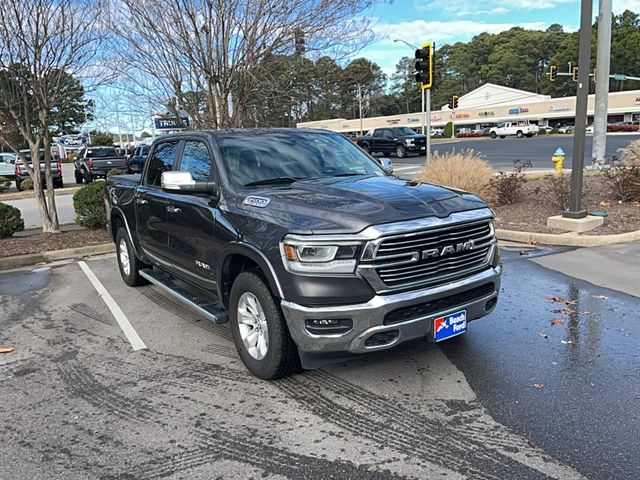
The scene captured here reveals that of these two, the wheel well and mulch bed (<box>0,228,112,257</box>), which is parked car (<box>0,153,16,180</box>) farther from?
the wheel well

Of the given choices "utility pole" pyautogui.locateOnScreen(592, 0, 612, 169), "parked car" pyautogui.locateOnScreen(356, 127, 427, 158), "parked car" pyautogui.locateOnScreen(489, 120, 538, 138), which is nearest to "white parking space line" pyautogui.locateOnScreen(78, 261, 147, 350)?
"utility pole" pyautogui.locateOnScreen(592, 0, 612, 169)

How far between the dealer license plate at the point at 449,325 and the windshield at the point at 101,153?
2648cm

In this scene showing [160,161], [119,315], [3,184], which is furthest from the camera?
[3,184]

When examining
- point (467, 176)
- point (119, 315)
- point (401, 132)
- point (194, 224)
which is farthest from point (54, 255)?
point (401, 132)

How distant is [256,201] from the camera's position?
4.17m

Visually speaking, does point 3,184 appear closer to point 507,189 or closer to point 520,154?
point 507,189

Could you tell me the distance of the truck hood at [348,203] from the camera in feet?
11.9

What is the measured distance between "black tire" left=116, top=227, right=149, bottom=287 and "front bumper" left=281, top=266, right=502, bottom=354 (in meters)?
3.72

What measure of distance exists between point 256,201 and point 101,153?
26008mm

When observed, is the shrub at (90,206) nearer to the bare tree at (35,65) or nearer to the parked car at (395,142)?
the bare tree at (35,65)

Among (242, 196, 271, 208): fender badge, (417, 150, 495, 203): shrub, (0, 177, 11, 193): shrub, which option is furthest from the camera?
(0, 177, 11, 193): shrub

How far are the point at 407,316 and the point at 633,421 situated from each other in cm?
152

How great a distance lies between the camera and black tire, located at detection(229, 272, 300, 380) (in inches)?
152

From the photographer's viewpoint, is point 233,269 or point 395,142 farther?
point 395,142
